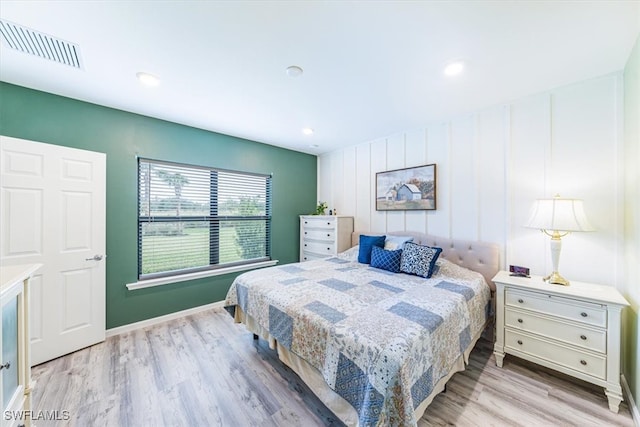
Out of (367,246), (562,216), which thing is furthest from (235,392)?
(562,216)

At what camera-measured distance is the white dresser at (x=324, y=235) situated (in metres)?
3.79

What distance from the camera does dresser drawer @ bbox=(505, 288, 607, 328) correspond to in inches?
67.0

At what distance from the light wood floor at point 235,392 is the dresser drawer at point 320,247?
1.79 metres

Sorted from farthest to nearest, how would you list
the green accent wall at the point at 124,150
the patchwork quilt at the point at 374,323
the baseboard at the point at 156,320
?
the baseboard at the point at 156,320
the green accent wall at the point at 124,150
the patchwork quilt at the point at 374,323

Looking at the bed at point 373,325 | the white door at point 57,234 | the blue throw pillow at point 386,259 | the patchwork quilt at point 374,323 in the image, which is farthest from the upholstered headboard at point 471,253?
the white door at point 57,234

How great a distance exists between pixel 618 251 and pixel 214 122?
4.24 meters

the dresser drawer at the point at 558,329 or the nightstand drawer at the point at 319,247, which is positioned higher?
the nightstand drawer at the point at 319,247

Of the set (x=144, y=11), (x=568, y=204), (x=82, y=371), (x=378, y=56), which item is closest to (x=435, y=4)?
(x=378, y=56)

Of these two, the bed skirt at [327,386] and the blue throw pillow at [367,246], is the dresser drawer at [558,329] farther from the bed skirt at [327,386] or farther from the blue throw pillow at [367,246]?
the blue throw pillow at [367,246]

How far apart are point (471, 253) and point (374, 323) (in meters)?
1.85

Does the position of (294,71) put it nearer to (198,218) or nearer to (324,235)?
(198,218)

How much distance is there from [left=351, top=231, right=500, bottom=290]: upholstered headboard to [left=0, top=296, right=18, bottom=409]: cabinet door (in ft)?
11.2

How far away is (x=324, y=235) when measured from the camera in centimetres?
395

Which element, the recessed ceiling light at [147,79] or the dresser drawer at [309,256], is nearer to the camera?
the recessed ceiling light at [147,79]
